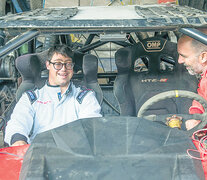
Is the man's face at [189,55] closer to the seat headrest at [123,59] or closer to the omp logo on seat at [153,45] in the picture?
the omp logo on seat at [153,45]

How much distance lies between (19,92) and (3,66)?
2299 mm

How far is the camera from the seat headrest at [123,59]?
210cm

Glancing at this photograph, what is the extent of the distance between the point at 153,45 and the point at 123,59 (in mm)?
271

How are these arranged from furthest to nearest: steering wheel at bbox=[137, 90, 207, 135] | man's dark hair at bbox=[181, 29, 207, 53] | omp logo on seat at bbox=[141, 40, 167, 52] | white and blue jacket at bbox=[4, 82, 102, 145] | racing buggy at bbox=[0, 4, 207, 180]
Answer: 1. omp logo on seat at bbox=[141, 40, 167, 52]
2. white and blue jacket at bbox=[4, 82, 102, 145]
3. man's dark hair at bbox=[181, 29, 207, 53]
4. steering wheel at bbox=[137, 90, 207, 135]
5. racing buggy at bbox=[0, 4, 207, 180]

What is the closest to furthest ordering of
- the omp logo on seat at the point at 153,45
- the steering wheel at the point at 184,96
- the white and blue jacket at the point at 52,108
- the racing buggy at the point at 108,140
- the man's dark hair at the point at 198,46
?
the racing buggy at the point at 108,140
the steering wheel at the point at 184,96
the man's dark hair at the point at 198,46
the white and blue jacket at the point at 52,108
the omp logo on seat at the point at 153,45

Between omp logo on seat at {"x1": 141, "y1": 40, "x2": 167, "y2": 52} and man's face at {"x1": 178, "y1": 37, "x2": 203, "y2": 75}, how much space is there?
26 cm

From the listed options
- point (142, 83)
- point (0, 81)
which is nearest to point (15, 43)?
point (142, 83)

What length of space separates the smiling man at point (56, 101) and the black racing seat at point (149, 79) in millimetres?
243

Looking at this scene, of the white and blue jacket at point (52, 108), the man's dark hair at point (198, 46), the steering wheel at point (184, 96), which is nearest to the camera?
the steering wheel at point (184, 96)

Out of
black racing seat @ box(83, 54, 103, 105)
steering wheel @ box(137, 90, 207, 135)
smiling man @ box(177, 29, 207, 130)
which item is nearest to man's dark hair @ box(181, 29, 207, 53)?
smiling man @ box(177, 29, 207, 130)

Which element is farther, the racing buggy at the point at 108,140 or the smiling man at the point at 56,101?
the smiling man at the point at 56,101

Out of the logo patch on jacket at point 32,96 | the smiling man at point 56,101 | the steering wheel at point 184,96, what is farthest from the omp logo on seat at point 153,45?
the logo patch on jacket at point 32,96

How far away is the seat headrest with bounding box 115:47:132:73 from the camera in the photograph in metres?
2.10

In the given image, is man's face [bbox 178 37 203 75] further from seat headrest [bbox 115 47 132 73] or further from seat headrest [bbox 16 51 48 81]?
seat headrest [bbox 16 51 48 81]
